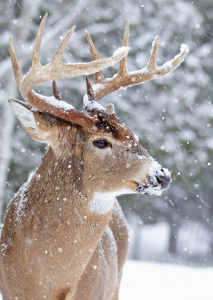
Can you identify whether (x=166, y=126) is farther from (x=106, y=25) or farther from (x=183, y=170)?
(x=106, y=25)

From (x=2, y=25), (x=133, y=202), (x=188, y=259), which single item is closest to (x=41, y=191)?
(x=2, y=25)

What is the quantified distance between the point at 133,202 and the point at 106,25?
5436 millimetres

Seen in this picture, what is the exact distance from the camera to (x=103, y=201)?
2.82 m

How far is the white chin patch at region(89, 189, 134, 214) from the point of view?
2.76 meters

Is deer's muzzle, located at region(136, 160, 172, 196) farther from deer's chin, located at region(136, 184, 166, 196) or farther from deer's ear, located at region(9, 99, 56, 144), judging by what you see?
deer's ear, located at region(9, 99, 56, 144)

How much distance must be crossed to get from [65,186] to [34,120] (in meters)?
0.55

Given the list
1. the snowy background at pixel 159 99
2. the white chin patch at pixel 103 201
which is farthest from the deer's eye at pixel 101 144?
the snowy background at pixel 159 99

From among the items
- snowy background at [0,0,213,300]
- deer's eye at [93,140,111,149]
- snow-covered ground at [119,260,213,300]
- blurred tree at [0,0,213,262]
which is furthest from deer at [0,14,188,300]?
blurred tree at [0,0,213,262]

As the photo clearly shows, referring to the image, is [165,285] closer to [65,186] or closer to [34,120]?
[65,186]

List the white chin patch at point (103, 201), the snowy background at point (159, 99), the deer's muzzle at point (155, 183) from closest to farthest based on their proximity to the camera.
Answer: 1. the deer's muzzle at point (155, 183)
2. the white chin patch at point (103, 201)
3. the snowy background at point (159, 99)

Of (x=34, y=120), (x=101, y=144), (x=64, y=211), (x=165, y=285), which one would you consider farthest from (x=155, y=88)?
(x=64, y=211)

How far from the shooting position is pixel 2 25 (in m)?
9.82

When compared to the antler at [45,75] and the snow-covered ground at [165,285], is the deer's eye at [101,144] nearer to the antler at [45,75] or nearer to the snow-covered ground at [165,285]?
the antler at [45,75]

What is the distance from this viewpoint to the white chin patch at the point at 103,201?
2.76m
